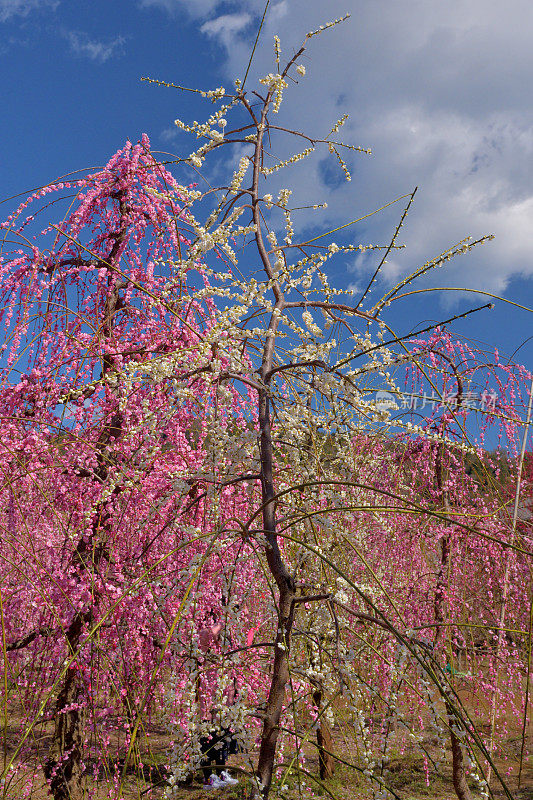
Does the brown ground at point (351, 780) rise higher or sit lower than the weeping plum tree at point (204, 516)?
lower

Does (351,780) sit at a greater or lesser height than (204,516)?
lesser

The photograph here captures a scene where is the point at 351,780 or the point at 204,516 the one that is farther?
the point at 351,780

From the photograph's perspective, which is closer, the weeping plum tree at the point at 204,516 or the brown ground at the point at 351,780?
the weeping plum tree at the point at 204,516

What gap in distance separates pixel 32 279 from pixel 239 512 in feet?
7.72

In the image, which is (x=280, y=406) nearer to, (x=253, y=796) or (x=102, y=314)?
(x=253, y=796)

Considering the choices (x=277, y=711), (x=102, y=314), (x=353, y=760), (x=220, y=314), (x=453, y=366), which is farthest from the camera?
(x=353, y=760)

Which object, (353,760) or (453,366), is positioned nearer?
(453,366)

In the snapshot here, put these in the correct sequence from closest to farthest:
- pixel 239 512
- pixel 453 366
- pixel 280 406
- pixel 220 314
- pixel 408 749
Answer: pixel 220 314 → pixel 280 406 → pixel 239 512 → pixel 453 366 → pixel 408 749

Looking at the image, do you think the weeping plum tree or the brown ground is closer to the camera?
the weeping plum tree

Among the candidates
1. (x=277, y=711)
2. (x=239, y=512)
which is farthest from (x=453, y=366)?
(x=277, y=711)

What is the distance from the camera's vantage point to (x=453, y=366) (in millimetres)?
5219

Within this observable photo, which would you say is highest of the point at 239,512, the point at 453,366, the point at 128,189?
the point at 128,189

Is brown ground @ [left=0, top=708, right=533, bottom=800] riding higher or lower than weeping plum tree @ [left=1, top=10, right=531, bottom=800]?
lower

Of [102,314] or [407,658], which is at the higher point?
[102,314]
